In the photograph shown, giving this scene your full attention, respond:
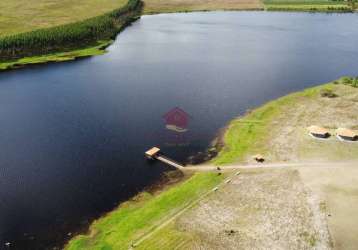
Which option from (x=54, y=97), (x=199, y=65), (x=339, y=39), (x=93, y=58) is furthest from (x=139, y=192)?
(x=339, y=39)

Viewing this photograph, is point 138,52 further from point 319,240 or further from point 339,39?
point 319,240

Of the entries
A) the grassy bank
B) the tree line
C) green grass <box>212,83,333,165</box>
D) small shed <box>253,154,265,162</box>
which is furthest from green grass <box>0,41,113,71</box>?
small shed <box>253,154,265,162</box>

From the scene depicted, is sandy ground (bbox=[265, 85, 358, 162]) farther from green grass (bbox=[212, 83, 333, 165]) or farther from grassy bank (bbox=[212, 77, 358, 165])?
green grass (bbox=[212, 83, 333, 165])

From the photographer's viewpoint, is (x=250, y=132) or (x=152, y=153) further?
(x=250, y=132)

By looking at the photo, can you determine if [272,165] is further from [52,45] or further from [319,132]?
[52,45]

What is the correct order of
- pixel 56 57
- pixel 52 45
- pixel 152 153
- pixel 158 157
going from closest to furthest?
pixel 152 153 < pixel 158 157 < pixel 56 57 < pixel 52 45

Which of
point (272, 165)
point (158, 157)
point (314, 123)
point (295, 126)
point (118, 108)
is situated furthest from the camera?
point (118, 108)

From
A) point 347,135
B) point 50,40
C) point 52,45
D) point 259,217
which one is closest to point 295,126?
point 347,135
